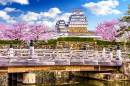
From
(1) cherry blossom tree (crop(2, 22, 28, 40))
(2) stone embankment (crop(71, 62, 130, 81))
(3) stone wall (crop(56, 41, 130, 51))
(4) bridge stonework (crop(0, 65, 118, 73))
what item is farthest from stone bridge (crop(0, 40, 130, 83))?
(1) cherry blossom tree (crop(2, 22, 28, 40))

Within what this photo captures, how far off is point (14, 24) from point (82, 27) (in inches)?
1563

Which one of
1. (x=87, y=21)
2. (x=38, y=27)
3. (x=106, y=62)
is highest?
(x=87, y=21)

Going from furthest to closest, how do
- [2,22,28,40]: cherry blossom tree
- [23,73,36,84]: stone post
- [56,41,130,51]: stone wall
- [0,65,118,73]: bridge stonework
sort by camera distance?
1. [2,22,28,40]: cherry blossom tree
2. [56,41,130,51]: stone wall
3. [23,73,36,84]: stone post
4. [0,65,118,73]: bridge stonework

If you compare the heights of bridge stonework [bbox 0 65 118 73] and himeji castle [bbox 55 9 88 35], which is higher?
himeji castle [bbox 55 9 88 35]

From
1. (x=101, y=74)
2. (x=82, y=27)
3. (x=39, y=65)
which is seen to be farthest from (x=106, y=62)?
(x=82, y=27)

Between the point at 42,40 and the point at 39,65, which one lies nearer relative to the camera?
the point at 39,65

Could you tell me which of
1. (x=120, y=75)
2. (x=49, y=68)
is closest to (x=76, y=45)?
(x=120, y=75)

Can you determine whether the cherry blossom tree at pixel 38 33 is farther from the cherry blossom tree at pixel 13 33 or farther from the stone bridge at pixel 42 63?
the stone bridge at pixel 42 63

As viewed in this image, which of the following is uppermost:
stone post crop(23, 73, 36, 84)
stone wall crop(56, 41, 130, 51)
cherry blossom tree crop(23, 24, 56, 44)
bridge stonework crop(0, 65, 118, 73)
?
cherry blossom tree crop(23, 24, 56, 44)

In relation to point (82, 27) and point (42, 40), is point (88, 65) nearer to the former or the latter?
point (42, 40)

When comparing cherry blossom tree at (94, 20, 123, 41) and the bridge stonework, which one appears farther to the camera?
cherry blossom tree at (94, 20, 123, 41)

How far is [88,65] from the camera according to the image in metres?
17.9

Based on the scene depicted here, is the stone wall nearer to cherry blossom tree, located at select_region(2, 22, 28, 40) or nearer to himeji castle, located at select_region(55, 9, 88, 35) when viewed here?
cherry blossom tree, located at select_region(2, 22, 28, 40)

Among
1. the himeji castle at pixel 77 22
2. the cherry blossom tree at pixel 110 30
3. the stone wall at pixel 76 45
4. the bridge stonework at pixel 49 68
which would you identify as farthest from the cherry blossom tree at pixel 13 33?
the himeji castle at pixel 77 22
